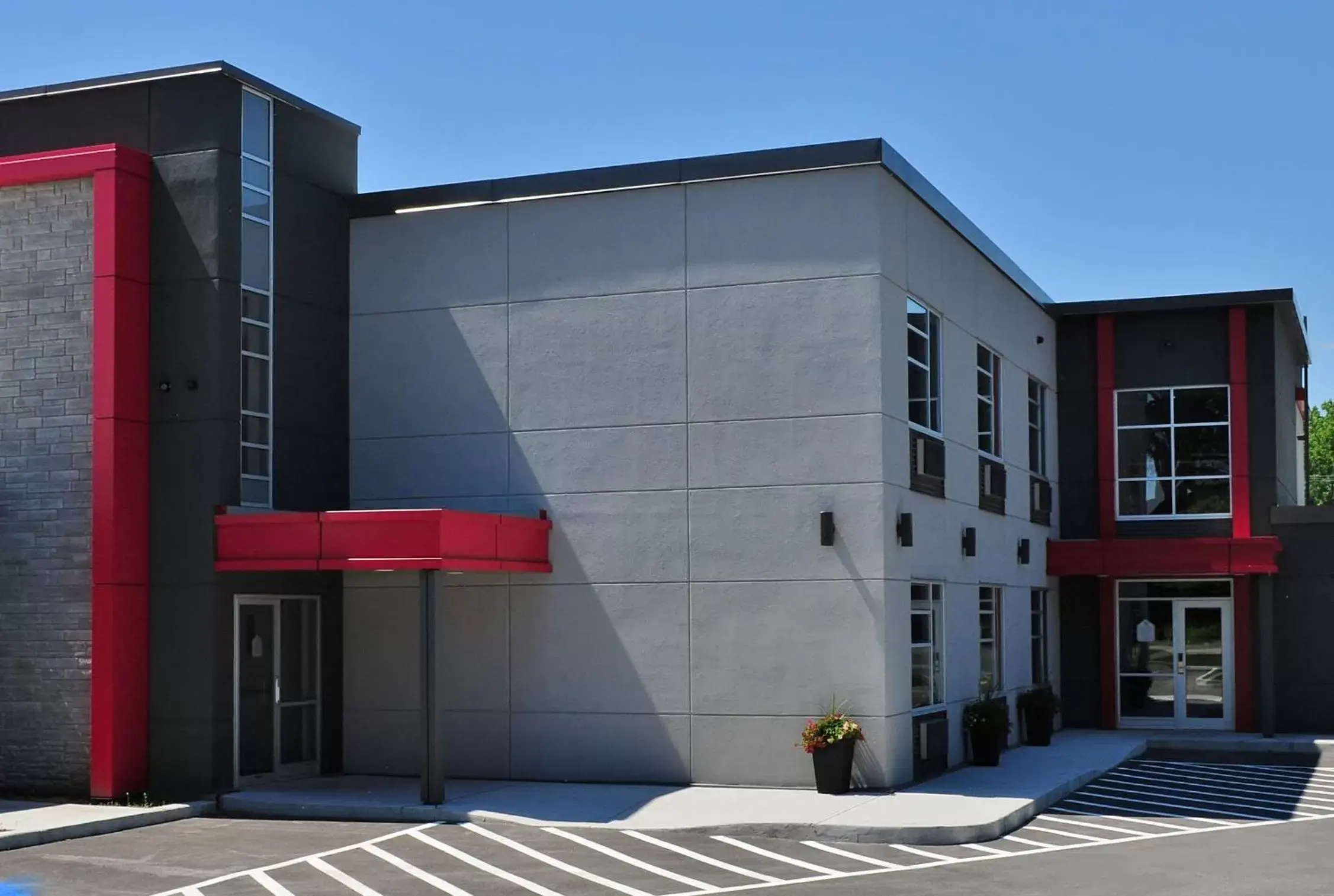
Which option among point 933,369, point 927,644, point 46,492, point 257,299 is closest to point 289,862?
point 46,492

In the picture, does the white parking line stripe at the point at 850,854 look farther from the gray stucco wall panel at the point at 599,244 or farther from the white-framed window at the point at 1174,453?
the white-framed window at the point at 1174,453

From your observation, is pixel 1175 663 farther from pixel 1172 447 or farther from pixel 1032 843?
pixel 1032 843

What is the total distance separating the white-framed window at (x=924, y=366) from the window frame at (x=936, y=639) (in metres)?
2.03

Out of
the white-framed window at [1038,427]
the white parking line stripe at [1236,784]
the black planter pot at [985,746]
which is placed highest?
the white-framed window at [1038,427]

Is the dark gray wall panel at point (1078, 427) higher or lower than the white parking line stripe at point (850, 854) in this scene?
higher

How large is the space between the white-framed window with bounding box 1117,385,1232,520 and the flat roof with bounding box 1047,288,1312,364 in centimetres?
142

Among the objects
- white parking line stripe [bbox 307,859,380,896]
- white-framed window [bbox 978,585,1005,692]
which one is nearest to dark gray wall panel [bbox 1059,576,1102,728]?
white-framed window [bbox 978,585,1005,692]

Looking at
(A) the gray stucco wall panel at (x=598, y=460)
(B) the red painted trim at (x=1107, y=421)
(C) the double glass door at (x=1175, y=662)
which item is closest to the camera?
(A) the gray stucco wall panel at (x=598, y=460)

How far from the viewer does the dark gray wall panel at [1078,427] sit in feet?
92.3

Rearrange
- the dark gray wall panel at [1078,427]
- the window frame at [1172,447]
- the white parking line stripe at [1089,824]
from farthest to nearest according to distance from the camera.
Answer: the dark gray wall panel at [1078,427]
the window frame at [1172,447]
the white parking line stripe at [1089,824]

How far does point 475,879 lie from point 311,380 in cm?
819

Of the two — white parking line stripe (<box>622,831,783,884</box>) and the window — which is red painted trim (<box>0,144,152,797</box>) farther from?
the window

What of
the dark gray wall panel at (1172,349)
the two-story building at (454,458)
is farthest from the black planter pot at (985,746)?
the dark gray wall panel at (1172,349)

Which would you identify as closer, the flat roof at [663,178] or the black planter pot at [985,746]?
the flat roof at [663,178]
